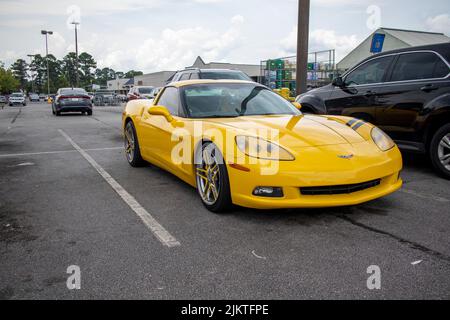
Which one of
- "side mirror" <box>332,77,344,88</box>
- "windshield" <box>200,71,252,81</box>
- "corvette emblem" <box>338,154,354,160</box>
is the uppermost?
"windshield" <box>200,71,252,81</box>

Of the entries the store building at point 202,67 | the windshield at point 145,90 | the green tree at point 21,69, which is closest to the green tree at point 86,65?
the green tree at point 21,69

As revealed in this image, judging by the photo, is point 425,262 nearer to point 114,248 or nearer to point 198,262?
point 198,262

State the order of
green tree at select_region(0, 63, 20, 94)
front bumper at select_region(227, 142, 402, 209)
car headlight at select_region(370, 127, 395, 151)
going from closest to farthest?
front bumper at select_region(227, 142, 402, 209)
car headlight at select_region(370, 127, 395, 151)
green tree at select_region(0, 63, 20, 94)

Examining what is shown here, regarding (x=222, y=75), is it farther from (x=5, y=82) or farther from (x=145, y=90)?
(x=5, y=82)

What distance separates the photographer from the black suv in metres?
5.07

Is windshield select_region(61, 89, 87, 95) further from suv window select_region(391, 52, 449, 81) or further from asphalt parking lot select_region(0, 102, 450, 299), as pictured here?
suv window select_region(391, 52, 449, 81)

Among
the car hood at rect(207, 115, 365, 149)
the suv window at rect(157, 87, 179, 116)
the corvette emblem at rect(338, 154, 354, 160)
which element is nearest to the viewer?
the corvette emblem at rect(338, 154, 354, 160)

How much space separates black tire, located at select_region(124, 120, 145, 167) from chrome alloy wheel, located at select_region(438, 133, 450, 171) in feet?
12.9

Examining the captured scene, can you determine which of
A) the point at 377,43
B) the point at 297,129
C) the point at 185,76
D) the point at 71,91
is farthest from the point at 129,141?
the point at 71,91

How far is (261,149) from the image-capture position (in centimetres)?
352

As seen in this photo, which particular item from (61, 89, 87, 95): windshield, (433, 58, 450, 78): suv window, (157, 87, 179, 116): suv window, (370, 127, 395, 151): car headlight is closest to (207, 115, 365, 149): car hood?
(370, 127, 395, 151): car headlight

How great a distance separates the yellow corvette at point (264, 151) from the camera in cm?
340

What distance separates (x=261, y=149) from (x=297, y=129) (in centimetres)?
65

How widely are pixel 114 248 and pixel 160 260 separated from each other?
17.4 inches
